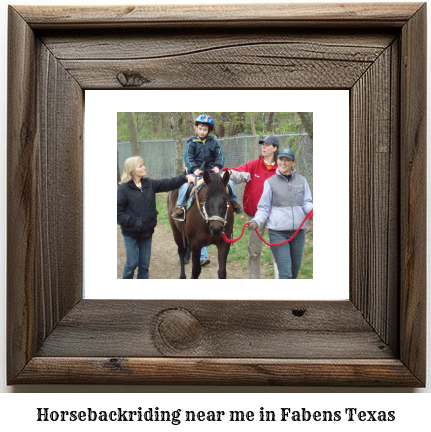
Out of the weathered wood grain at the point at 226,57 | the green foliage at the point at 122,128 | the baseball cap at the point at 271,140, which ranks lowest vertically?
the baseball cap at the point at 271,140

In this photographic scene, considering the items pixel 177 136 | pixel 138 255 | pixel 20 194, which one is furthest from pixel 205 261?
pixel 20 194

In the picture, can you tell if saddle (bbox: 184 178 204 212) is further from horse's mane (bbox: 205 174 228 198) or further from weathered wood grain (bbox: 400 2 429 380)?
weathered wood grain (bbox: 400 2 429 380)

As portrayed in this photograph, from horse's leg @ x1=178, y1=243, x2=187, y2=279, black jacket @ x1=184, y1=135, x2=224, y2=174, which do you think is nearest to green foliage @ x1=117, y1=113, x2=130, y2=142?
black jacket @ x1=184, y1=135, x2=224, y2=174

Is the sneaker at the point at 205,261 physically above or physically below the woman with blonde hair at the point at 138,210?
below

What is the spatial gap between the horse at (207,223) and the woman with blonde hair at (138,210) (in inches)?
1.2

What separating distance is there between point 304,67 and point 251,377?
58cm

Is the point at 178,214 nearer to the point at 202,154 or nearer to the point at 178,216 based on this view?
the point at 178,216

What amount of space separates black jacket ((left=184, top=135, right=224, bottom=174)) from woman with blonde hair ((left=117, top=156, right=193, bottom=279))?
0.03 metres

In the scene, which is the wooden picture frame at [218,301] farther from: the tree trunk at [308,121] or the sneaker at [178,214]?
the sneaker at [178,214]

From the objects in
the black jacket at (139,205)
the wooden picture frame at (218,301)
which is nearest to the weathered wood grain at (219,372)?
the wooden picture frame at (218,301)

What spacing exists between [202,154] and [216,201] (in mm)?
95

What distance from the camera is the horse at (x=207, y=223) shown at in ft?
3.12

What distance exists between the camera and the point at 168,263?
950mm
